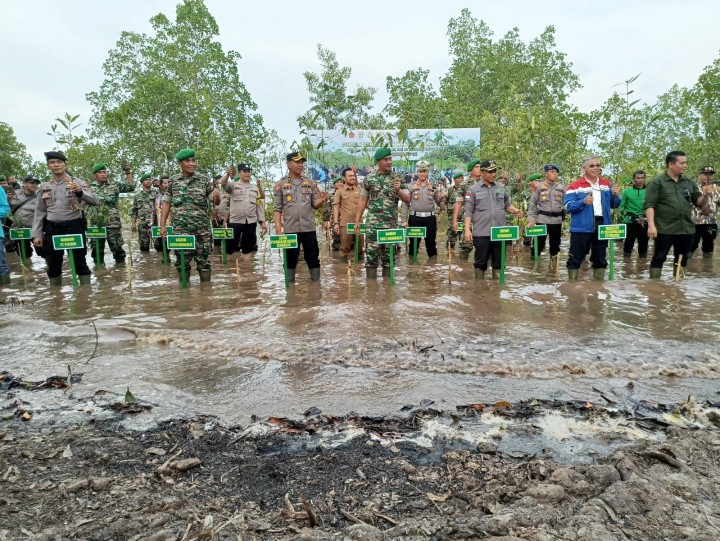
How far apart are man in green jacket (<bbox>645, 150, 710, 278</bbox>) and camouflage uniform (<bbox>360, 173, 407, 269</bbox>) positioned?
3688 millimetres

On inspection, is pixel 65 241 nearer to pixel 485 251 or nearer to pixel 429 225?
pixel 485 251

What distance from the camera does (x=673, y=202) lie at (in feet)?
24.6

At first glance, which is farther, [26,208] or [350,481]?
[26,208]

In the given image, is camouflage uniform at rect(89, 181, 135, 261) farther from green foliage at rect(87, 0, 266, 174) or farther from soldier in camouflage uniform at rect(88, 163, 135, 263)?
green foliage at rect(87, 0, 266, 174)

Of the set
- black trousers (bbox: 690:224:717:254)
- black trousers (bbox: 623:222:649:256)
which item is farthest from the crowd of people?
black trousers (bbox: 623:222:649:256)

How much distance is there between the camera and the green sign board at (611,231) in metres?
7.22

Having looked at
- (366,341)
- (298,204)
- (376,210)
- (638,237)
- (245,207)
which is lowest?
(366,341)

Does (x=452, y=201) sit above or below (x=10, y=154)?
below

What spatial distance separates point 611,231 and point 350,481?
6080mm

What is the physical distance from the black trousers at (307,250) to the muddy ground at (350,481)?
4.74 metres

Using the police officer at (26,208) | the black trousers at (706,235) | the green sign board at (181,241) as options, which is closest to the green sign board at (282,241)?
the green sign board at (181,241)

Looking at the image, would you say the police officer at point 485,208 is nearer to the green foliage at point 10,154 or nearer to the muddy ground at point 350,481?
the muddy ground at point 350,481

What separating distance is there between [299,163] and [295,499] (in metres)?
5.83

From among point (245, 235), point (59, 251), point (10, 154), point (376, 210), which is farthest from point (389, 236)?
point (10, 154)
